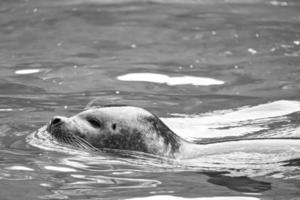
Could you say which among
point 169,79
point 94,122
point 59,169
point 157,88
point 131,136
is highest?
point 169,79

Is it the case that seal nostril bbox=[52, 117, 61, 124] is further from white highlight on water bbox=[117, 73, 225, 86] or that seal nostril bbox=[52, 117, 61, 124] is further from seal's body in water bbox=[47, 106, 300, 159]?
white highlight on water bbox=[117, 73, 225, 86]

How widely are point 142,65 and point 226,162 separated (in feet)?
15.3

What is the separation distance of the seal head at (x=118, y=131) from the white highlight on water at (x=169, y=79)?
3.21m

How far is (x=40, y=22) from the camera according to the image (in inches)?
562

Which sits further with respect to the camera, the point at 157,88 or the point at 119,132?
the point at 157,88

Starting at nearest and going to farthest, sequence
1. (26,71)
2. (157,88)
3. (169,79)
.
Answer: (157,88), (169,79), (26,71)

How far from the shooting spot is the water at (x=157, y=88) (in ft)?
22.0

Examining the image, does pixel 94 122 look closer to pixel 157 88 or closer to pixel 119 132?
pixel 119 132

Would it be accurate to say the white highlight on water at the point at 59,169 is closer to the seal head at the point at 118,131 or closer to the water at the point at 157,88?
the water at the point at 157,88

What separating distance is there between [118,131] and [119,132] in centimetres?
1

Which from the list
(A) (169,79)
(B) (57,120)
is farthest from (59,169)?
(A) (169,79)

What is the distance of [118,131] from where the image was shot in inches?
311

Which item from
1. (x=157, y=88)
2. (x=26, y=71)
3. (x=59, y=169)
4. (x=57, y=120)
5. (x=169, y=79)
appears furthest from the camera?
(x=26, y=71)

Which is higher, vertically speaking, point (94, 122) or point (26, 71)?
point (26, 71)
